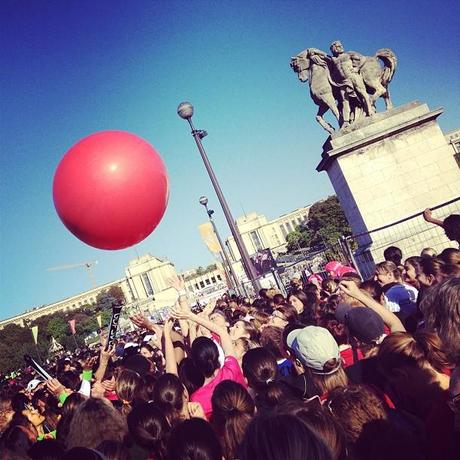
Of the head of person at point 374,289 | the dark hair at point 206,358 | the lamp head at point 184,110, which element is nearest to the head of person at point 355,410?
the dark hair at point 206,358

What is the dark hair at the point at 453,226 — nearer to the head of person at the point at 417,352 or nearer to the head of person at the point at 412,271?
the head of person at the point at 412,271

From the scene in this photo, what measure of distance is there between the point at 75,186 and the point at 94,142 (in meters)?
0.56

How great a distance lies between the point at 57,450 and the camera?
8.59 ft

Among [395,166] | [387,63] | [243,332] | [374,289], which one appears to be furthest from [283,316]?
[387,63]

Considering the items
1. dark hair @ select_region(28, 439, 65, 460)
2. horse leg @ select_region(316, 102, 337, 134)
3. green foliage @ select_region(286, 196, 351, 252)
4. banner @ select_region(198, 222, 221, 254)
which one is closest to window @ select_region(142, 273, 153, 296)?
green foliage @ select_region(286, 196, 351, 252)

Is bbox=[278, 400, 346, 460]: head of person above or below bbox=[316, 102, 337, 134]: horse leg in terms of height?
below

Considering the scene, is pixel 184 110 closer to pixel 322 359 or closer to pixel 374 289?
pixel 374 289

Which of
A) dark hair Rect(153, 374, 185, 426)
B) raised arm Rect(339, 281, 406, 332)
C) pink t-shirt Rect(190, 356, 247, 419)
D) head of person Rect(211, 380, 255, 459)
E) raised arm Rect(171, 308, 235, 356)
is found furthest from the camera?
raised arm Rect(171, 308, 235, 356)

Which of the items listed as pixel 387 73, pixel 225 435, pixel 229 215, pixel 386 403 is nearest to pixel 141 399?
pixel 225 435

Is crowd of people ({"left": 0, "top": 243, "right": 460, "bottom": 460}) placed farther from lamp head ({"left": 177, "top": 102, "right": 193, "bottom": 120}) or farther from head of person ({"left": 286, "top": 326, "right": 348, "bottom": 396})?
lamp head ({"left": 177, "top": 102, "right": 193, "bottom": 120})

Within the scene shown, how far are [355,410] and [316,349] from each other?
0.72 metres

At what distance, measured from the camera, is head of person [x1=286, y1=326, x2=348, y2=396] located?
2.67 metres

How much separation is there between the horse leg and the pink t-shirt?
26.8 ft

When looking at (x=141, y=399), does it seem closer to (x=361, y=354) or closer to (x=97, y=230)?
(x=97, y=230)
